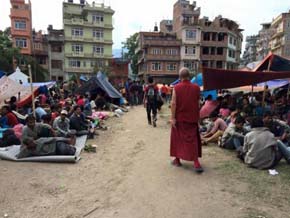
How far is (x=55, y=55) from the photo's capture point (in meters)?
50.8

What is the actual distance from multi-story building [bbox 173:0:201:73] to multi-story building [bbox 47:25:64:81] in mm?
20968

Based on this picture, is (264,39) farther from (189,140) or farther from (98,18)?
(189,140)

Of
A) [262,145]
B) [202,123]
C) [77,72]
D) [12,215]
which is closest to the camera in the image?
[12,215]

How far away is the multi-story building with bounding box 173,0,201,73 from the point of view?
171 feet

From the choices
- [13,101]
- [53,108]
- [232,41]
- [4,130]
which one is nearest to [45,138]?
[4,130]

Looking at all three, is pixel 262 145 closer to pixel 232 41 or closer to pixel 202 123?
pixel 202 123

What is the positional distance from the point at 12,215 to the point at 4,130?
442 centimetres

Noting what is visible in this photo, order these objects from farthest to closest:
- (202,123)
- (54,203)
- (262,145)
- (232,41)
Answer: (232,41), (202,123), (262,145), (54,203)

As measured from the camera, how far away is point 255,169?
598cm

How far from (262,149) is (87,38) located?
48.8 m

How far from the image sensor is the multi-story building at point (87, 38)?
5038 centimetres

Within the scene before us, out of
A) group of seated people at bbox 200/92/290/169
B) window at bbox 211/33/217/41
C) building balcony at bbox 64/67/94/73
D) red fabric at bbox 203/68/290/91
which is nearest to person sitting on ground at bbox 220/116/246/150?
group of seated people at bbox 200/92/290/169

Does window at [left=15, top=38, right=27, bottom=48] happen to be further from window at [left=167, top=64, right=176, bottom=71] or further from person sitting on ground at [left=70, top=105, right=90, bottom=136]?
person sitting on ground at [left=70, top=105, right=90, bottom=136]

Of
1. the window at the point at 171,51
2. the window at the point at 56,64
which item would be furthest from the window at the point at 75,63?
the window at the point at 171,51
